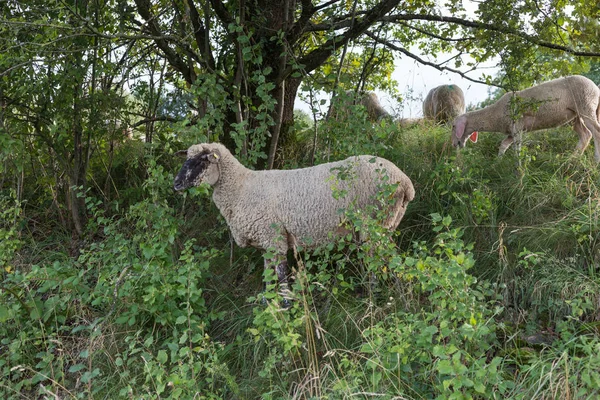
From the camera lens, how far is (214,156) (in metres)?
4.36

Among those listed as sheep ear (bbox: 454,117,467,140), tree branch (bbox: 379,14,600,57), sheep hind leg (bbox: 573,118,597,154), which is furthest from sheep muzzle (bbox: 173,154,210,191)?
sheep hind leg (bbox: 573,118,597,154)

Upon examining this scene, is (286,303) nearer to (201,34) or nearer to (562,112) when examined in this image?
(201,34)

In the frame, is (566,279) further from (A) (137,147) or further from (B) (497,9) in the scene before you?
(A) (137,147)

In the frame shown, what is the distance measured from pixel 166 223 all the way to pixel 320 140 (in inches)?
83.7

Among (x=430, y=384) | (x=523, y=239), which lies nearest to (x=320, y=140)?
(x=523, y=239)

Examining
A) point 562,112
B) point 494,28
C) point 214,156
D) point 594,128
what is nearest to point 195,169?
point 214,156

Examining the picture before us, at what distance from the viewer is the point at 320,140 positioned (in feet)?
19.8

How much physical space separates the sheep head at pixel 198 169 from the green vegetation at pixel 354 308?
0.15 meters

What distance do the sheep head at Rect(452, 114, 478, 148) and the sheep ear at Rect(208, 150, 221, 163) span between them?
3.23m

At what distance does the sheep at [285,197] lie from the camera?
14.2 ft

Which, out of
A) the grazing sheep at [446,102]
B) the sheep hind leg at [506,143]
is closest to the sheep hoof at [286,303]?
the sheep hind leg at [506,143]

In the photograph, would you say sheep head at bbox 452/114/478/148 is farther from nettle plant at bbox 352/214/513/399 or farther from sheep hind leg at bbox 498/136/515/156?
nettle plant at bbox 352/214/513/399

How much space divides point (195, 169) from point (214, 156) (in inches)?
7.3

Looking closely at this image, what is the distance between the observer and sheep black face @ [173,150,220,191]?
4.24m
